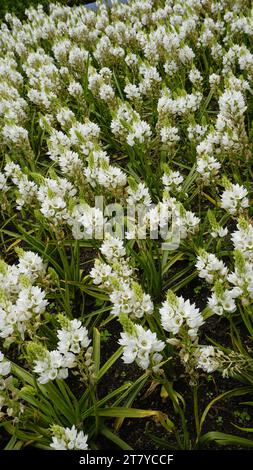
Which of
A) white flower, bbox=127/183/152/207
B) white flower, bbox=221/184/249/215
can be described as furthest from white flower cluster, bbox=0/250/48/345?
white flower, bbox=221/184/249/215

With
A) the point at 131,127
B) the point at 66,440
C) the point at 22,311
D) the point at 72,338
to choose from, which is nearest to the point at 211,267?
the point at 72,338

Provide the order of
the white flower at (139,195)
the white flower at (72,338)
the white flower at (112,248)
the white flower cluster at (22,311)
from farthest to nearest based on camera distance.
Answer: the white flower at (139,195)
the white flower at (112,248)
the white flower cluster at (22,311)
the white flower at (72,338)

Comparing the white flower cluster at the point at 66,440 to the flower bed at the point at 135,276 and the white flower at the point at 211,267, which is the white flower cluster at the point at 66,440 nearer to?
the flower bed at the point at 135,276

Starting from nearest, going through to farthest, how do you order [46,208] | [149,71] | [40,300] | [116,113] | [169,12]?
[40,300] → [46,208] → [116,113] → [149,71] → [169,12]

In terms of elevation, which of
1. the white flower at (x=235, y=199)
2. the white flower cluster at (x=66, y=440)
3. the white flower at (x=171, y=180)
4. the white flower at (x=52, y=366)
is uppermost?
the white flower at (x=171, y=180)

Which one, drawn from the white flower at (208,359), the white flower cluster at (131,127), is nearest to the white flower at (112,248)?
the white flower at (208,359)

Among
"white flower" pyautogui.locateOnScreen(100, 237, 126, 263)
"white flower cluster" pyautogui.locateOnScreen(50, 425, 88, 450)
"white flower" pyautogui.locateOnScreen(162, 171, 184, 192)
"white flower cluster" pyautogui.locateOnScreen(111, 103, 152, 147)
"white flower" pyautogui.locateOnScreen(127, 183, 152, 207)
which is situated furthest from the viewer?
"white flower cluster" pyautogui.locateOnScreen(111, 103, 152, 147)

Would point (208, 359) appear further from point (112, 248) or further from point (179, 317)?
point (112, 248)

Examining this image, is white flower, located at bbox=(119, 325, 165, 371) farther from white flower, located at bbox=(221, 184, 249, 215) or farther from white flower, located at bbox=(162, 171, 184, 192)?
white flower, located at bbox=(162, 171, 184, 192)
